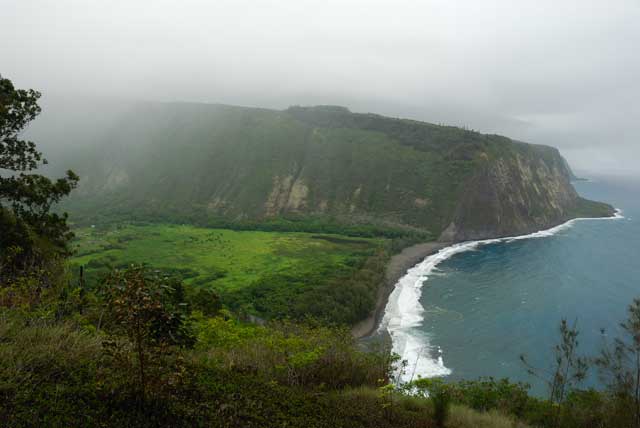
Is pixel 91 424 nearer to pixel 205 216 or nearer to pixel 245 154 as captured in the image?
pixel 205 216

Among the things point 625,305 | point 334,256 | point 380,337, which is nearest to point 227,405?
point 380,337

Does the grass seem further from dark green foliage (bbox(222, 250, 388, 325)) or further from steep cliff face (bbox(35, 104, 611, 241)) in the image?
steep cliff face (bbox(35, 104, 611, 241))

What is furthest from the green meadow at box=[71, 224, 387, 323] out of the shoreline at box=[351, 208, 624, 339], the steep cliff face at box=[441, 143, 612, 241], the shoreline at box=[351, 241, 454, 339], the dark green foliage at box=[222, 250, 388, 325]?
the steep cliff face at box=[441, 143, 612, 241]

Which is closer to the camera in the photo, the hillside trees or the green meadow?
the hillside trees

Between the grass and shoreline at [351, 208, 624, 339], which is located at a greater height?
shoreline at [351, 208, 624, 339]

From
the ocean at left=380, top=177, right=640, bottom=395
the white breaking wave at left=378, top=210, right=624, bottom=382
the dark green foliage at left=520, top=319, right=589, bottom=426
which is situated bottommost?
the white breaking wave at left=378, top=210, right=624, bottom=382

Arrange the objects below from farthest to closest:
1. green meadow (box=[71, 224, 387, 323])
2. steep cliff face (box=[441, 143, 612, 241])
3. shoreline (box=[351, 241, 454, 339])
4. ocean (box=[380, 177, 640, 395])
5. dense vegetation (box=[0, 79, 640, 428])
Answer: steep cliff face (box=[441, 143, 612, 241]) → green meadow (box=[71, 224, 387, 323]) → shoreline (box=[351, 241, 454, 339]) → ocean (box=[380, 177, 640, 395]) → dense vegetation (box=[0, 79, 640, 428])
